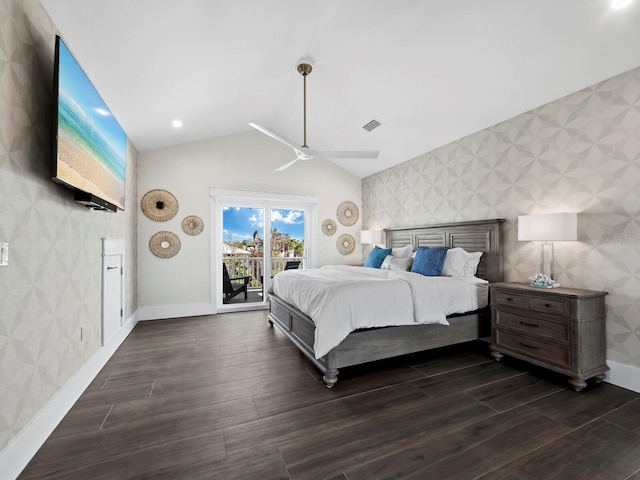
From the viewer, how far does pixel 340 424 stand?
6.34 feet

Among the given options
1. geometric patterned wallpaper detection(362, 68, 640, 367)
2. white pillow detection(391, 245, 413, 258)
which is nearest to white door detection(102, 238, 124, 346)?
white pillow detection(391, 245, 413, 258)

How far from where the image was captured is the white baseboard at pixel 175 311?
4.50 metres

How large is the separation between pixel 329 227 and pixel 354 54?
3.31 metres

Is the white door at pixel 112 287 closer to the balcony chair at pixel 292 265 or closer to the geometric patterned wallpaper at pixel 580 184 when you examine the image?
the balcony chair at pixel 292 265

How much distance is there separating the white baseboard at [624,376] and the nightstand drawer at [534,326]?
0.53m

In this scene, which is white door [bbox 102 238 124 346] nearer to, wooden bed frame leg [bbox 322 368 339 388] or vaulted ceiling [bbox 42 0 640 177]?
vaulted ceiling [bbox 42 0 640 177]

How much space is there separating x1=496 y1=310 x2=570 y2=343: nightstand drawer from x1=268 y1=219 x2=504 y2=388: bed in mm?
336

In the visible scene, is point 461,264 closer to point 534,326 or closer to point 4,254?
point 534,326

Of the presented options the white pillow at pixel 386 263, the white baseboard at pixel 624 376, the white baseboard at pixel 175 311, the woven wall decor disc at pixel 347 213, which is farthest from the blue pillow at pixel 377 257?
the white baseboard at pixel 175 311

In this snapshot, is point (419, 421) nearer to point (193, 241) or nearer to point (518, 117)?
point (518, 117)

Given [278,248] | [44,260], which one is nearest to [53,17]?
[44,260]

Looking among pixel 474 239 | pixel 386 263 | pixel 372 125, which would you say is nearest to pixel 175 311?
pixel 386 263

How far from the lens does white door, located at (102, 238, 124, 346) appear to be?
287 centimetres

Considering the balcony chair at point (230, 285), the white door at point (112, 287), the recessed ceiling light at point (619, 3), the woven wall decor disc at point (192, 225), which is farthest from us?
the balcony chair at point (230, 285)
